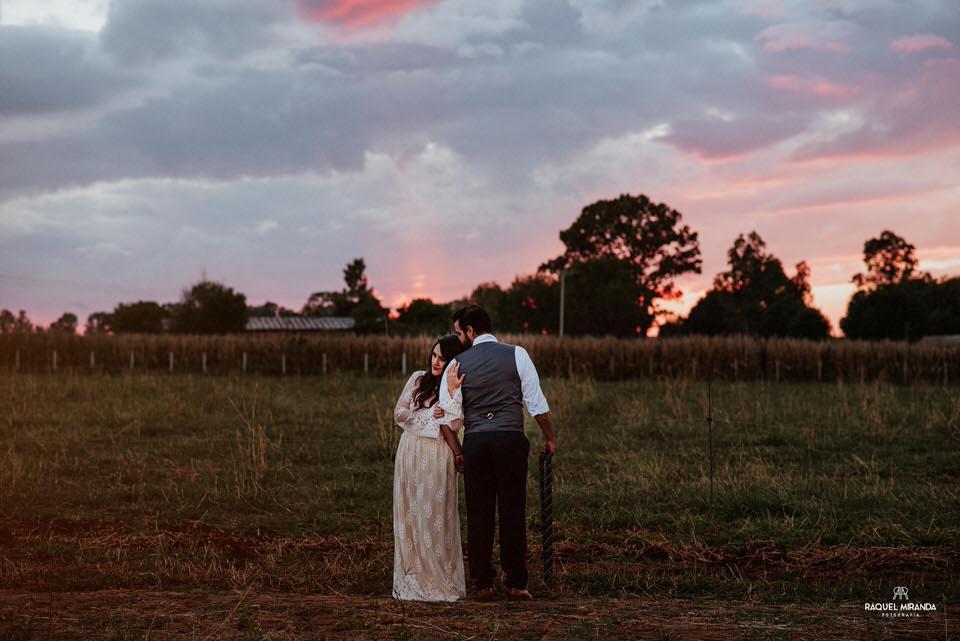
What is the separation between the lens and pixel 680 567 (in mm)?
6984

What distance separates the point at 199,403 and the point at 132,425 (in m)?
3.73

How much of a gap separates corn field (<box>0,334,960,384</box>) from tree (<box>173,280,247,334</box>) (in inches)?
958

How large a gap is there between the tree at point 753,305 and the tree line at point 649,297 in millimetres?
62

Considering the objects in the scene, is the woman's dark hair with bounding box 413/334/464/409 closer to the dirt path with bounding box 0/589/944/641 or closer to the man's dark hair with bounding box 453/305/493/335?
the man's dark hair with bounding box 453/305/493/335

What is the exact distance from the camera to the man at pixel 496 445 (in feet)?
19.1

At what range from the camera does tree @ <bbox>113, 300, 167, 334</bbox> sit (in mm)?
66500

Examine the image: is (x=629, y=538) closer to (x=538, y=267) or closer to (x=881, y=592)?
(x=881, y=592)

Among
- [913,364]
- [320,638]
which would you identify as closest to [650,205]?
[913,364]

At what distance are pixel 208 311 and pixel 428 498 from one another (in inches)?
2230

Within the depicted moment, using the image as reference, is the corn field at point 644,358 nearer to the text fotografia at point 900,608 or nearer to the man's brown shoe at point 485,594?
the man's brown shoe at point 485,594

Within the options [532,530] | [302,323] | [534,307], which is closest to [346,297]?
[302,323]

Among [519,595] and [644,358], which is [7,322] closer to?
[644,358]

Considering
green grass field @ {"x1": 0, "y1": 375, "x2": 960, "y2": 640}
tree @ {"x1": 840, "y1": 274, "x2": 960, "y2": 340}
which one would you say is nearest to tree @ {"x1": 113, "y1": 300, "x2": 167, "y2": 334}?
tree @ {"x1": 840, "y1": 274, "x2": 960, "y2": 340}

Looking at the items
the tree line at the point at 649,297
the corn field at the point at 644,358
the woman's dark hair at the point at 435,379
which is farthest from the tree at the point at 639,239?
the woman's dark hair at the point at 435,379
